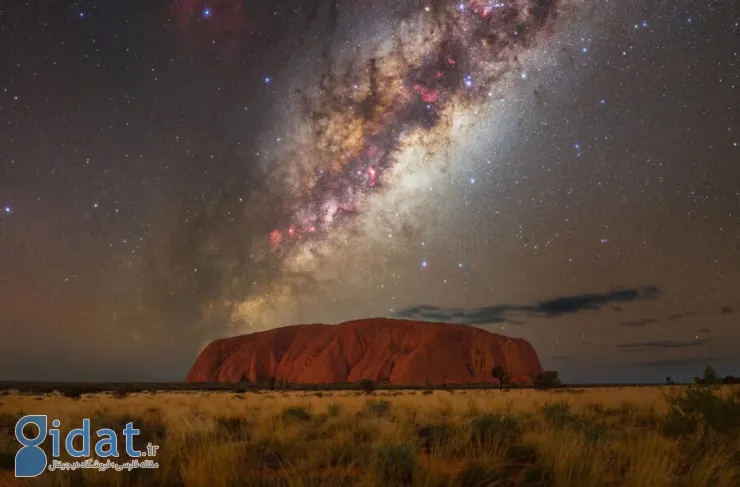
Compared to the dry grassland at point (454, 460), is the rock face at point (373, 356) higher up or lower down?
lower down

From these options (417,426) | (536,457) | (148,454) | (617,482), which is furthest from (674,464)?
(148,454)

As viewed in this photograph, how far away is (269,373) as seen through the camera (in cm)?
14725

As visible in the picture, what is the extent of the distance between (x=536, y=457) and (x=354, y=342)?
465ft

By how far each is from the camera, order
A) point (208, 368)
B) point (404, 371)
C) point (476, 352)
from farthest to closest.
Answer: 1. point (208, 368)
2. point (476, 352)
3. point (404, 371)

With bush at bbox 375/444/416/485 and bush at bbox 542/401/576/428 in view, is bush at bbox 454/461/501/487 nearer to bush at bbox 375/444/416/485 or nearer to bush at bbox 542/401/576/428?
bush at bbox 375/444/416/485

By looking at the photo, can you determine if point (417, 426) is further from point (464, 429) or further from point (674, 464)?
point (674, 464)

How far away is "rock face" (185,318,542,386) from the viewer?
126 meters

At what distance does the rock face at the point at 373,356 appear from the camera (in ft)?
412

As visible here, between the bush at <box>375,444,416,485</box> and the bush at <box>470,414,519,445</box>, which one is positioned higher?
the bush at <box>375,444,416,485</box>

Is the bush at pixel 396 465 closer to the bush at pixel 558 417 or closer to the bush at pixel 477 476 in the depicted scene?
the bush at pixel 477 476

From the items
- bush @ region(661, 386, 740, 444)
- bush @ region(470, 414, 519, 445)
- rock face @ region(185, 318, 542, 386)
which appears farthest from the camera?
rock face @ region(185, 318, 542, 386)

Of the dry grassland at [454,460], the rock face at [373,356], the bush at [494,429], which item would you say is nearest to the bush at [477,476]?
the dry grassland at [454,460]

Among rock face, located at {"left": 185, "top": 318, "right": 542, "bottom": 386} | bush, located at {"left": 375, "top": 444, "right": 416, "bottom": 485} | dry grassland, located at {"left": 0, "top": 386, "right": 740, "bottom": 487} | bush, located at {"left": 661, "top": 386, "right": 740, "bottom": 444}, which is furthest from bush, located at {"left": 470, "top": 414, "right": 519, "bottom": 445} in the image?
rock face, located at {"left": 185, "top": 318, "right": 542, "bottom": 386}

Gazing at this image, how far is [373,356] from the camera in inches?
5477
